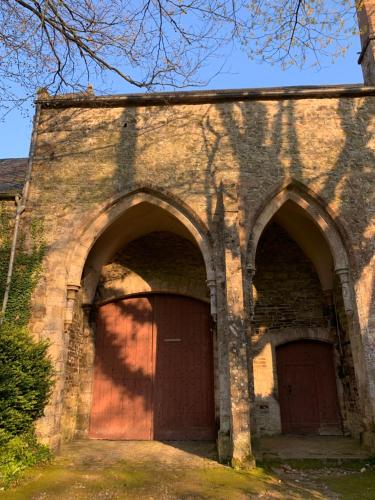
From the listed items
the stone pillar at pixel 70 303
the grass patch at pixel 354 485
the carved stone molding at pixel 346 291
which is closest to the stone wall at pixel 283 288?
the carved stone molding at pixel 346 291

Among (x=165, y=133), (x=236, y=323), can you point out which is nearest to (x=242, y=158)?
(x=165, y=133)

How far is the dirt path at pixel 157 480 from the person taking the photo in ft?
13.9

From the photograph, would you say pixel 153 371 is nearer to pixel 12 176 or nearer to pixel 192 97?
pixel 12 176

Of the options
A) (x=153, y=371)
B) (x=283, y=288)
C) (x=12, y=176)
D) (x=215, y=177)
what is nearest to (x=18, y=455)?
(x=153, y=371)

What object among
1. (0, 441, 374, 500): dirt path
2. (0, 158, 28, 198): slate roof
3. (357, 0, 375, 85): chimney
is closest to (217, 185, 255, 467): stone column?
(0, 441, 374, 500): dirt path

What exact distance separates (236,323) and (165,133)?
420 centimetres

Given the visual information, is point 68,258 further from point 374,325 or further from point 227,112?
point 374,325

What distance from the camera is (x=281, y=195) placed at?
7156 mm

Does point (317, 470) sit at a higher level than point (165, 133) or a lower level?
lower

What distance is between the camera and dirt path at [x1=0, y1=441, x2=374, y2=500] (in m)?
4.23

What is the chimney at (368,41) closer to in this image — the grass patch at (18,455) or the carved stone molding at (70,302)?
the carved stone molding at (70,302)

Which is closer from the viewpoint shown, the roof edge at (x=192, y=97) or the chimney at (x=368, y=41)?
the roof edge at (x=192, y=97)

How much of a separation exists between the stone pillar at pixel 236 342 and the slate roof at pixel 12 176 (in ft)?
13.8

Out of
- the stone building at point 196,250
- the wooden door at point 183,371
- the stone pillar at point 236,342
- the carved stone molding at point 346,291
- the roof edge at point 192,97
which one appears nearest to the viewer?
the stone pillar at point 236,342
